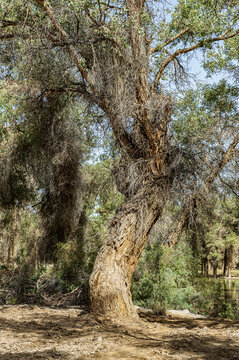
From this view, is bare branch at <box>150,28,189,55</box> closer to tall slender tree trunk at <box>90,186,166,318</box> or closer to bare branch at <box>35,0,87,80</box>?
bare branch at <box>35,0,87,80</box>

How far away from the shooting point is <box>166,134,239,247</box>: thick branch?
864cm

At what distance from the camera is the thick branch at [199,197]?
864 cm

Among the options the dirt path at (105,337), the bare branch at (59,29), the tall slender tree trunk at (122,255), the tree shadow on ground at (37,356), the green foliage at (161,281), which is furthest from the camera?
the green foliage at (161,281)

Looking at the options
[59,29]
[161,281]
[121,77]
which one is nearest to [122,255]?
[161,281]

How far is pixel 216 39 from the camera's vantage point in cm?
934

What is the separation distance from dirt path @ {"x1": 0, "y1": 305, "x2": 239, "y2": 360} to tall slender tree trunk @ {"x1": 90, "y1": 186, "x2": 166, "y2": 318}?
365 millimetres

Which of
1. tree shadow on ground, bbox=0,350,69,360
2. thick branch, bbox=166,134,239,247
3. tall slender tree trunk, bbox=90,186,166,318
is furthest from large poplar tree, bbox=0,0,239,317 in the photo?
tree shadow on ground, bbox=0,350,69,360

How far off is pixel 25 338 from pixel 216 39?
8.53 meters

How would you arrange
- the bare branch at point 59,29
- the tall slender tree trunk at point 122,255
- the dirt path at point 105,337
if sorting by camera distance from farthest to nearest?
the bare branch at point 59,29 < the tall slender tree trunk at point 122,255 < the dirt path at point 105,337

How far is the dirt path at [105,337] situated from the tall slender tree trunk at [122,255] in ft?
1.20

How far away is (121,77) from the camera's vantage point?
312 inches

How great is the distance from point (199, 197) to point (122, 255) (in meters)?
3.02

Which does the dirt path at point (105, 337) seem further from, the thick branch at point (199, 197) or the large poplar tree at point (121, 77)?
the thick branch at point (199, 197)

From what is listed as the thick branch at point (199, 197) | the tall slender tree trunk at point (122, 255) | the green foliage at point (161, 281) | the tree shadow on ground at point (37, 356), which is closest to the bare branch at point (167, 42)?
the thick branch at point (199, 197)
